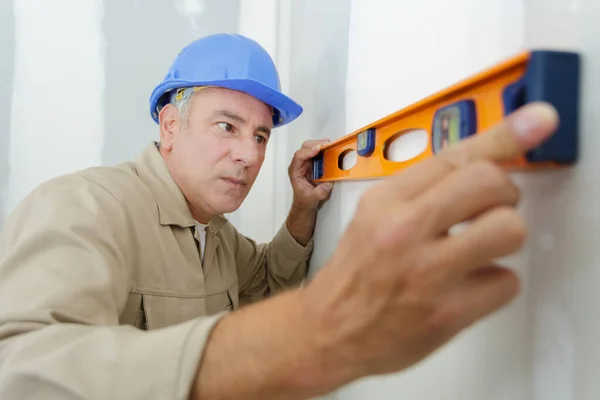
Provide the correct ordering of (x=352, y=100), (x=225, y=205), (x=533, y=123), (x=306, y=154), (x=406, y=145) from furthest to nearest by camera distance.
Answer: (x=306, y=154)
(x=225, y=205)
(x=352, y=100)
(x=406, y=145)
(x=533, y=123)

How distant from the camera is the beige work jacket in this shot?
55 cm

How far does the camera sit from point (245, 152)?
3.81 ft

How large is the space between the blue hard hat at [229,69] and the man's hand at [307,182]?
14 centimetres

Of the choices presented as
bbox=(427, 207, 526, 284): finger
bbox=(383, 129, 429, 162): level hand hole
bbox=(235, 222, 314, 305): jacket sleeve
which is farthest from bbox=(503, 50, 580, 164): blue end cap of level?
bbox=(235, 222, 314, 305): jacket sleeve

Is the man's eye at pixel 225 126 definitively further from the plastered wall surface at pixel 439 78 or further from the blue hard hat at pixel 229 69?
the plastered wall surface at pixel 439 78

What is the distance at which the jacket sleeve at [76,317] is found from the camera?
544 millimetres

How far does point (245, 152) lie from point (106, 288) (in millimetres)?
543

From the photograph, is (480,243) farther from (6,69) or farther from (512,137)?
(6,69)

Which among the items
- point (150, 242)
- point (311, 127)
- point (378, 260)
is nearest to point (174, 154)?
point (150, 242)

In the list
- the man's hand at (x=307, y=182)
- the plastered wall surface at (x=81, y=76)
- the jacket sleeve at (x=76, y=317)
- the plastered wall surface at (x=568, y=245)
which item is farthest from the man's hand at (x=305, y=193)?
the plastered wall surface at (x=568, y=245)

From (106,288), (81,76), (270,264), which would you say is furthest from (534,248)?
(81,76)

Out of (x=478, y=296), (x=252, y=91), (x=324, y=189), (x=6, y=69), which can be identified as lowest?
(x=478, y=296)

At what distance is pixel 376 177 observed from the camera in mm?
888

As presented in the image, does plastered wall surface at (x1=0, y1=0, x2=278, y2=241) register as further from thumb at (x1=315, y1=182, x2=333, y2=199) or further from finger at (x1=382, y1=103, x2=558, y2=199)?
finger at (x1=382, y1=103, x2=558, y2=199)
